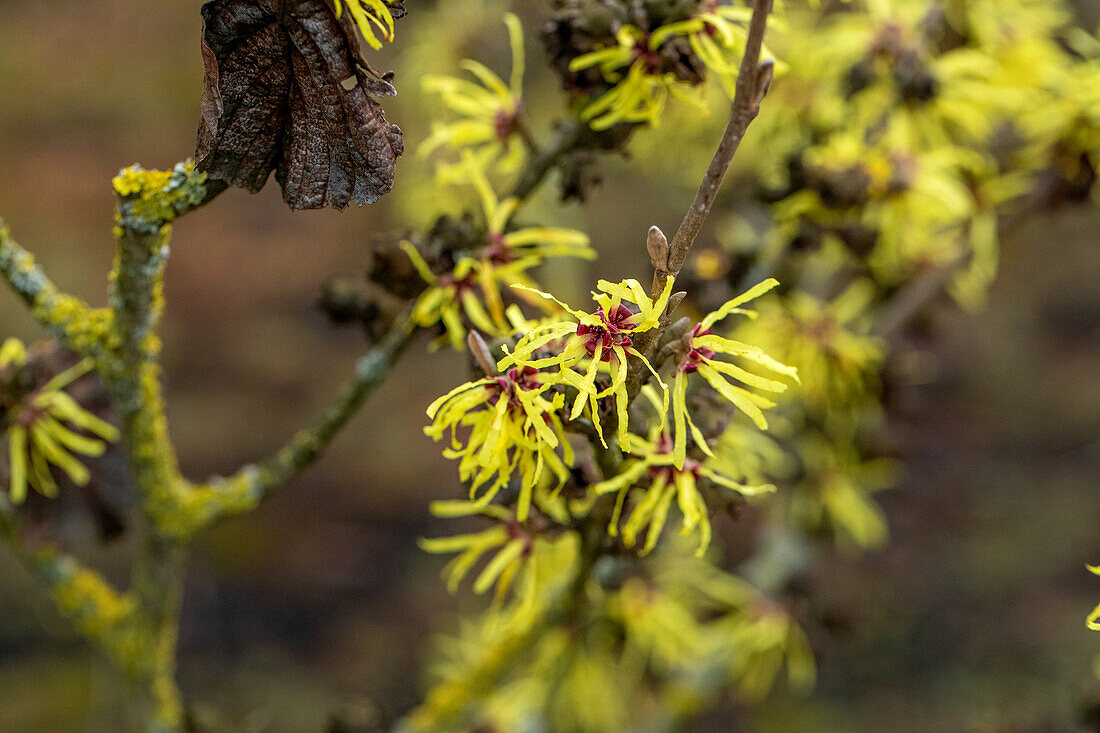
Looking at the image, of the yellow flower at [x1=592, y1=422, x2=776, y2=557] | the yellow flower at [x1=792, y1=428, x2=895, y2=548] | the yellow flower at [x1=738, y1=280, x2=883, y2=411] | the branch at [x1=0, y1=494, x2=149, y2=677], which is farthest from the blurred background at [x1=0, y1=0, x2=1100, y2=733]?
the yellow flower at [x1=592, y1=422, x2=776, y2=557]

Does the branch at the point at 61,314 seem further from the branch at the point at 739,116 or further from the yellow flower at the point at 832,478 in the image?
the yellow flower at the point at 832,478

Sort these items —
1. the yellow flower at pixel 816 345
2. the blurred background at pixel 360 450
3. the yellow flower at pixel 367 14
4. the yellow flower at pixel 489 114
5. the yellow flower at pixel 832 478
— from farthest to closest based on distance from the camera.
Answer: the blurred background at pixel 360 450 → the yellow flower at pixel 832 478 → the yellow flower at pixel 816 345 → the yellow flower at pixel 489 114 → the yellow flower at pixel 367 14

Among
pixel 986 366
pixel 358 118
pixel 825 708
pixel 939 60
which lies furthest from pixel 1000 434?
pixel 358 118

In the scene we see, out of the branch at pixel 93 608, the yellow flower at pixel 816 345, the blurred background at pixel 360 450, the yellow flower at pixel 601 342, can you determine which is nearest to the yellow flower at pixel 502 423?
the yellow flower at pixel 601 342

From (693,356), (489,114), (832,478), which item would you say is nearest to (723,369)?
(693,356)

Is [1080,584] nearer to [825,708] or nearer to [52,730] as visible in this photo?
[825,708]
